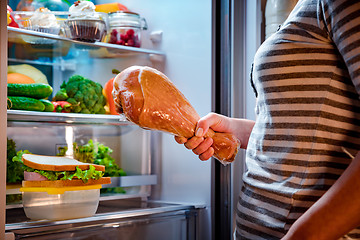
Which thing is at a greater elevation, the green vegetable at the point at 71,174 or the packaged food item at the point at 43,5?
the packaged food item at the point at 43,5

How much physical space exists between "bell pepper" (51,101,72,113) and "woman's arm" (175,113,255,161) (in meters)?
1.01

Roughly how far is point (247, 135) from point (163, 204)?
97cm

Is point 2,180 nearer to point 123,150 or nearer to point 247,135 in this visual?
point 247,135

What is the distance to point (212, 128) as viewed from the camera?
3.62 feet

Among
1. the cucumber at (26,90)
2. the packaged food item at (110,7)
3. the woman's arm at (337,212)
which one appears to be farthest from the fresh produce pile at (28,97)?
the woman's arm at (337,212)

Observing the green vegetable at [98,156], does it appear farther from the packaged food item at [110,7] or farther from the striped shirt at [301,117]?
the striped shirt at [301,117]

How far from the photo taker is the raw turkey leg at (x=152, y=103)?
946 mm

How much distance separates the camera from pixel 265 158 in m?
0.86

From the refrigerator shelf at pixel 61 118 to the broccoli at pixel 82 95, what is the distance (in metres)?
0.07

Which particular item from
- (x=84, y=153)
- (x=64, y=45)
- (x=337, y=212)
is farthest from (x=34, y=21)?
(x=337, y=212)

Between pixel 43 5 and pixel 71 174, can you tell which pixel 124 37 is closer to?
pixel 43 5

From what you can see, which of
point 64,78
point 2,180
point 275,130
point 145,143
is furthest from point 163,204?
point 275,130

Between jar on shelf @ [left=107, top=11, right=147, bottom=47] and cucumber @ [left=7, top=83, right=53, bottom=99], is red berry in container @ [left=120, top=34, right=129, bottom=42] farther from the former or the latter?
cucumber @ [left=7, top=83, right=53, bottom=99]

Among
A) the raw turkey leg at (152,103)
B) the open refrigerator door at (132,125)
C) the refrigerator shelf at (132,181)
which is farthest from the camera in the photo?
the refrigerator shelf at (132,181)
